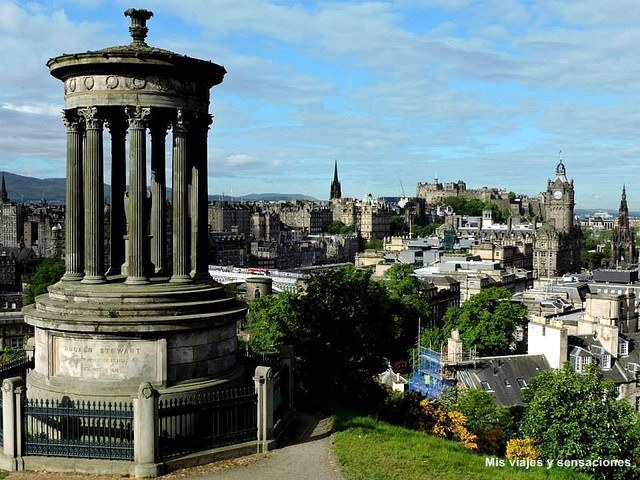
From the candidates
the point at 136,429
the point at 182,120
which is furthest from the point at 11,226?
the point at 136,429

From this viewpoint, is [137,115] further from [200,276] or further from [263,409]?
[263,409]

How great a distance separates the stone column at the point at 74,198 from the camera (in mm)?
21188

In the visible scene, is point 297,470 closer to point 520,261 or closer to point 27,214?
point 520,261

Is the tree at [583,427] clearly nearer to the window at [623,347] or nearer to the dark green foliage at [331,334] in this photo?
the dark green foliage at [331,334]

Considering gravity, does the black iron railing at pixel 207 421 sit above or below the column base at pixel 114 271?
below

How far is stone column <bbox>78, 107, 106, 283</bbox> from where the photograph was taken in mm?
20719

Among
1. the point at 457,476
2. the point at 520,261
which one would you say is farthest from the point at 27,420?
the point at 520,261

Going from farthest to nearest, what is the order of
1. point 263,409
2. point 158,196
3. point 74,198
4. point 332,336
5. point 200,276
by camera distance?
point 332,336
point 200,276
point 158,196
point 74,198
point 263,409

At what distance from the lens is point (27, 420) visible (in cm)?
1866

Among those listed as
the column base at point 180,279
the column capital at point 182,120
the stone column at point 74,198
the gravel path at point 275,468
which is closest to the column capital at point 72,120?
the stone column at point 74,198

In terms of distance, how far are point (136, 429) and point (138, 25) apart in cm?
1136

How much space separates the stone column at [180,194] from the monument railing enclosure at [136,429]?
3.93 meters

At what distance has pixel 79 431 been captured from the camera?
17.8 metres

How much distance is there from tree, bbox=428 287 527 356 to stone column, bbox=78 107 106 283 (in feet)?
133
